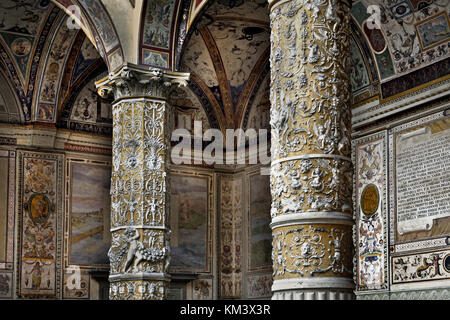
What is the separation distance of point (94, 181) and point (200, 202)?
85.3 inches

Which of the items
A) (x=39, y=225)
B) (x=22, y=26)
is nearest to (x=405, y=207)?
(x=39, y=225)

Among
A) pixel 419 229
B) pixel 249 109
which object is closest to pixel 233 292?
pixel 249 109

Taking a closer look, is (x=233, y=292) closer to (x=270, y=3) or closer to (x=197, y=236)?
(x=197, y=236)

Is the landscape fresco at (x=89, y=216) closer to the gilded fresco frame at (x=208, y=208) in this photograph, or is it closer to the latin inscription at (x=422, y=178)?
the gilded fresco frame at (x=208, y=208)

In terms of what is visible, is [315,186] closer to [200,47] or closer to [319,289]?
[319,289]

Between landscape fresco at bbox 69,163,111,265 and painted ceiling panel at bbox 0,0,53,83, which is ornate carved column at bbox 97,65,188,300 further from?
landscape fresco at bbox 69,163,111,265

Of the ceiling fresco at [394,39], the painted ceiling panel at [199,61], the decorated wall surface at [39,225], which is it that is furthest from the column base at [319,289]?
the painted ceiling panel at [199,61]

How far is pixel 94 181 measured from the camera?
14.9 m

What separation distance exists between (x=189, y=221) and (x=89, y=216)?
201 cm

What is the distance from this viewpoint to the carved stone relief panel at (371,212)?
12047mm

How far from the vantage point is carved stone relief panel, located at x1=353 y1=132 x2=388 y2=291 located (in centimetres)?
1205

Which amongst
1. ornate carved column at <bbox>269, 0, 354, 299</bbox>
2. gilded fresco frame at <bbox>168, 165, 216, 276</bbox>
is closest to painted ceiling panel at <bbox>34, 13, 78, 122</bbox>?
gilded fresco frame at <bbox>168, 165, 216, 276</bbox>

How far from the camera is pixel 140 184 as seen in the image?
1055 cm

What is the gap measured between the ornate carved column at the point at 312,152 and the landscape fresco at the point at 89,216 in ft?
29.0
